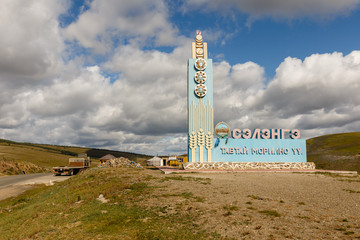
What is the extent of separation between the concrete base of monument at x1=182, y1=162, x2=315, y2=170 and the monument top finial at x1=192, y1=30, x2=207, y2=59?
1784cm

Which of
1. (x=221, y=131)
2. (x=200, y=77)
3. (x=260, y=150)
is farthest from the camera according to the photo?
(x=200, y=77)

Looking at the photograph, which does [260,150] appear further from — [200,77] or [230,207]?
[230,207]

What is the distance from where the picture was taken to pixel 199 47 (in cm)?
4259

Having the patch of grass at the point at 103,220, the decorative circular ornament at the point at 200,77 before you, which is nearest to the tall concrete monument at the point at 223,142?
the decorative circular ornament at the point at 200,77

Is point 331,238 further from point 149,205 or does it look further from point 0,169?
point 0,169

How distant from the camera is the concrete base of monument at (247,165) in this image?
1506 inches

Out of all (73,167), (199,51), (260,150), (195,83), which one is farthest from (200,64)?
(73,167)

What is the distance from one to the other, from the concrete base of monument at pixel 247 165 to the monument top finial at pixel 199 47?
1784cm

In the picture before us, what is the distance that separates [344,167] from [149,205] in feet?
238

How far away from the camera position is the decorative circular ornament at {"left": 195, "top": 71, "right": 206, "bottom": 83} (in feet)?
133

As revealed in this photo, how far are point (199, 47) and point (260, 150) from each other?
19.8 metres

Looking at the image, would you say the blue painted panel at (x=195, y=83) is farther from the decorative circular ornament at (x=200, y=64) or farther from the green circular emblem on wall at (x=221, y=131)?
the green circular emblem on wall at (x=221, y=131)

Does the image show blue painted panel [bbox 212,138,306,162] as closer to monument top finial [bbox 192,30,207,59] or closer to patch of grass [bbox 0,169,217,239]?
monument top finial [bbox 192,30,207,59]

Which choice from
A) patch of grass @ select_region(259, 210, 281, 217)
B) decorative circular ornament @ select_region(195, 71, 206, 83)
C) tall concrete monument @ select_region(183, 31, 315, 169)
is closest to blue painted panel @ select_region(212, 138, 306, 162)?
tall concrete monument @ select_region(183, 31, 315, 169)
